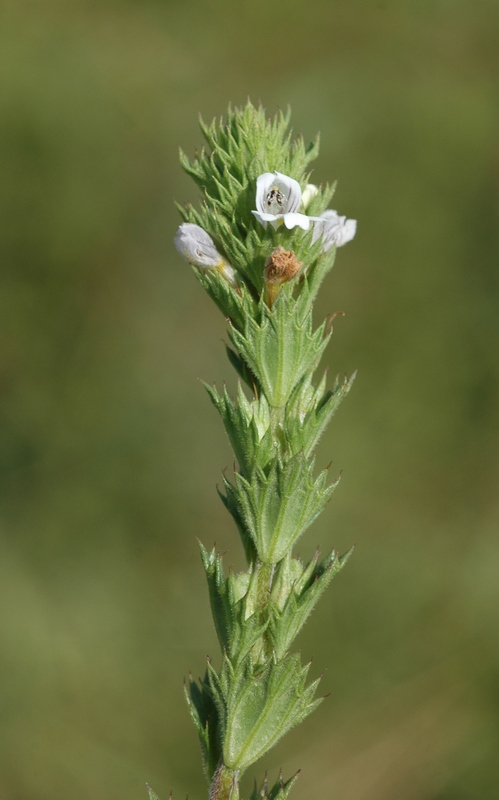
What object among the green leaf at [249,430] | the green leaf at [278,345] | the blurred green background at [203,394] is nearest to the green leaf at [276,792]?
the green leaf at [249,430]

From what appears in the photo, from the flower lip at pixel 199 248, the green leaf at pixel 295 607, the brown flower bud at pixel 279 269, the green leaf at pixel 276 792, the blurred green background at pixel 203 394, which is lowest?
the green leaf at pixel 276 792

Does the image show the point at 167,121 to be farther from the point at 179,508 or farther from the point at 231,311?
the point at 231,311

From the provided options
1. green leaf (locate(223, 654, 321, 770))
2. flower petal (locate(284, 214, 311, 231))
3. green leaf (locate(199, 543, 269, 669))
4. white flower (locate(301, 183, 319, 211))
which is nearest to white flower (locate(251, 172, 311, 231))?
flower petal (locate(284, 214, 311, 231))

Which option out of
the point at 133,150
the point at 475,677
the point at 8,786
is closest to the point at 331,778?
the point at 475,677

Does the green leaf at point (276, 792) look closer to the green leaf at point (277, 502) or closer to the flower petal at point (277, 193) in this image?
the green leaf at point (277, 502)

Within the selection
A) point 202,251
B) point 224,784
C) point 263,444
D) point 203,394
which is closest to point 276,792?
point 224,784

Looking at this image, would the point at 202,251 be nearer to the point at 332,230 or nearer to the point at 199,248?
the point at 199,248

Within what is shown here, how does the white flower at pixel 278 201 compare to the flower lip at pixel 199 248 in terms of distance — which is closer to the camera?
the white flower at pixel 278 201
